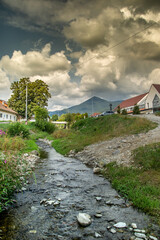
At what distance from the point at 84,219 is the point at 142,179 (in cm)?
331

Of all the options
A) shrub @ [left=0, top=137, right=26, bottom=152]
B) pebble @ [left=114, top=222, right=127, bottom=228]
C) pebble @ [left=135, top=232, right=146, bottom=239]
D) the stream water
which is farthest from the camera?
shrub @ [left=0, top=137, right=26, bottom=152]

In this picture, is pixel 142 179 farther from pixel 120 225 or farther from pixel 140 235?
pixel 140 235

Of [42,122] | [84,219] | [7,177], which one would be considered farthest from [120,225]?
[42,122]

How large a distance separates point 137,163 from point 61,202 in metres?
4.41

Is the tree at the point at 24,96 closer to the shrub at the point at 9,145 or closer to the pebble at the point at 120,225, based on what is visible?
the shrub at the point at 9,145

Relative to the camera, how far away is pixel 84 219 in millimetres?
3979

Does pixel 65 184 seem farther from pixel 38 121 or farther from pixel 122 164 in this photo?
pixel 38 121

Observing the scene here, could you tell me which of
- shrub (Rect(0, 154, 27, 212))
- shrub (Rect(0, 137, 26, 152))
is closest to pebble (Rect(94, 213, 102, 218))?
shrub (Rect(0, 154, 27, 212))

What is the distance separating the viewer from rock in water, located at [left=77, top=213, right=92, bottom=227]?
3.85 meters

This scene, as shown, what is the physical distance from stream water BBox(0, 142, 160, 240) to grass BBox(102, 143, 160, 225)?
1.08 ft

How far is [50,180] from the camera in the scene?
7.25m

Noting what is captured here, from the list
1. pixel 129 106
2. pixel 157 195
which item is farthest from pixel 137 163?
pixel 129 106

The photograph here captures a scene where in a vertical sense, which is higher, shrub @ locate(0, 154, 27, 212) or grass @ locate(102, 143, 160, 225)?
shrub @ locate(0, 154, 27, 212)

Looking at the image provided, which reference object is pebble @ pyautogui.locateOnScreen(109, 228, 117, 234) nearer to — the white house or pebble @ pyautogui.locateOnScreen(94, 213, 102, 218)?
pebble @ pyautogui.locateOnScreen(94, 213, 102, 218)
